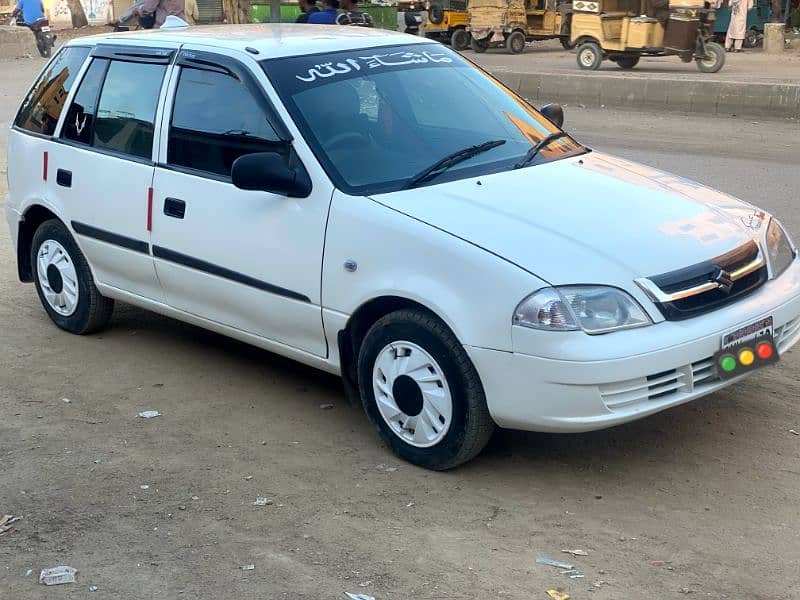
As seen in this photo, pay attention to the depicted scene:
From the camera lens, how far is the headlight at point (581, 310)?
155 inches

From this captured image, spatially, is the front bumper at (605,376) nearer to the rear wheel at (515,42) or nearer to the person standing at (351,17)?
the person standing at (351,17)

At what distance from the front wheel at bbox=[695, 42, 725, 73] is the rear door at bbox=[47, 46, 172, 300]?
53.6ft

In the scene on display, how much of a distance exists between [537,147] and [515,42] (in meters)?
23.5

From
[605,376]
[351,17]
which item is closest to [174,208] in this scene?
[605,376]

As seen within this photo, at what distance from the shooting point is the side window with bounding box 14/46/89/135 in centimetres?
624

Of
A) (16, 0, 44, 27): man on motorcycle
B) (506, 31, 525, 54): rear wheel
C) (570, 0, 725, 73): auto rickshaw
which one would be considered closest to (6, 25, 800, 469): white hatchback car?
(570, 0, 725, 73): auto rickshaw

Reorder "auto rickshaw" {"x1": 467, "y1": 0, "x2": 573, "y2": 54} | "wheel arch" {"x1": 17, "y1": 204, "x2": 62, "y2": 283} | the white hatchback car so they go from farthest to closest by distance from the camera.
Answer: "auto rickshaw" {"x1": 467, "y1": 0, "x2": 573, "y2": 54} → "wheel arch" {"x1": 17, "y1": 204, "x2": 62, "y2": 283} → the white hatchback car

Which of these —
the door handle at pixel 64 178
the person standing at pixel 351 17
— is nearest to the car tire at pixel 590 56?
the person standing at pixel 351 17

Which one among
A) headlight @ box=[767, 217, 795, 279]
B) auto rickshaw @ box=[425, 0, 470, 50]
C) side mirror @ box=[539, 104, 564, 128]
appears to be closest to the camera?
headlight @ box=[767, 217, 795, 279]

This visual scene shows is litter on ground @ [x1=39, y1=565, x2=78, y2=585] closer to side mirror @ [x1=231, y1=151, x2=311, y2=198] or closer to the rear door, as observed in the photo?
side mirror @ [x1=231, y1=151, x2=311, y2=198]

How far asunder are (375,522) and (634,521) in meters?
0.95

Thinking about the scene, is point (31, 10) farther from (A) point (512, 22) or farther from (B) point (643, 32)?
(B) point (643, 32)

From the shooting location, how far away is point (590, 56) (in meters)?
22.0

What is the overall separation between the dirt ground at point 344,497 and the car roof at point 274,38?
1682mm
